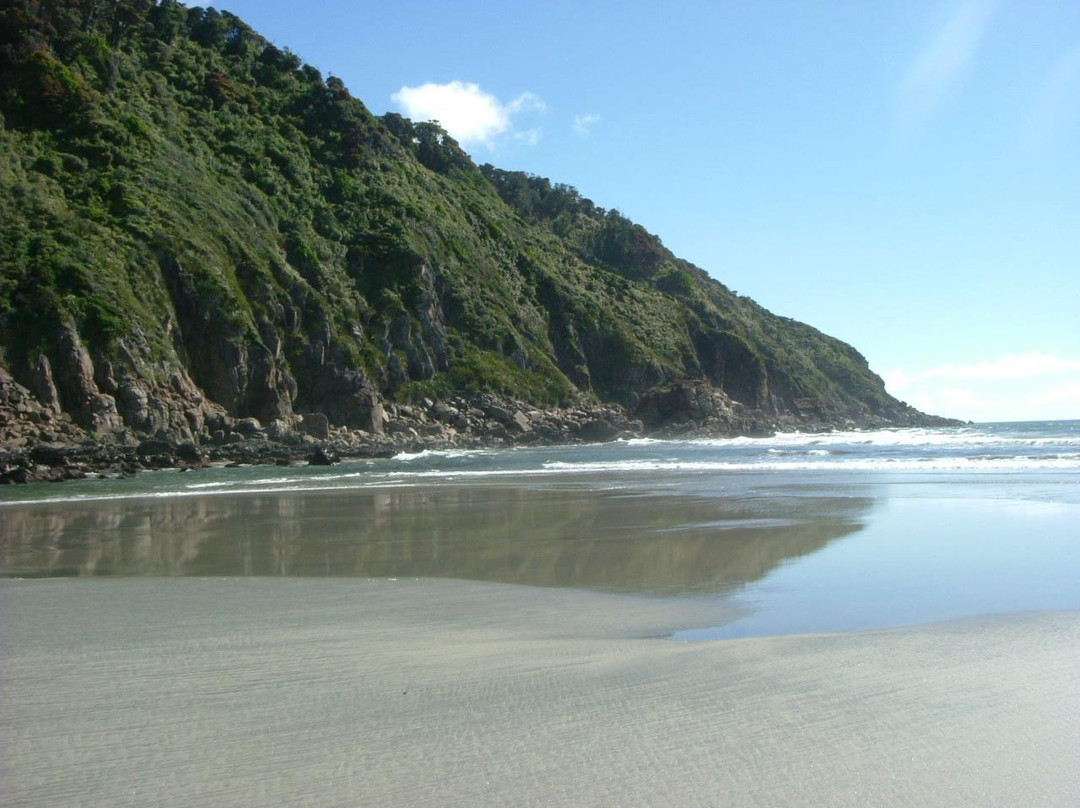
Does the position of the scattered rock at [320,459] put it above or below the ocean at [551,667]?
above

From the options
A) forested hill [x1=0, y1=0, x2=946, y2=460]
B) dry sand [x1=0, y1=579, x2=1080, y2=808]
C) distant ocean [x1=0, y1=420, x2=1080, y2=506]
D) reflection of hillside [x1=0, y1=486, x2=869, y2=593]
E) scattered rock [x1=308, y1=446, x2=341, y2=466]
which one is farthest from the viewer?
forested hill [x1=0, y1=0, x2=946, y2=460]

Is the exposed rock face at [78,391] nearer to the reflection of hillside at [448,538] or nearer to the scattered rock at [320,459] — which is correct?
the scattered rock at [320,459]

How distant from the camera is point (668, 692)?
4.44 m

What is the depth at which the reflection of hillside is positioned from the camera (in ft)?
31.4

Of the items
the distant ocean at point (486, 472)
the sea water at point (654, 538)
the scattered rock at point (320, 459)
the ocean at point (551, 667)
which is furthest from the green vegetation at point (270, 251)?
the ocean at point (551, 667)

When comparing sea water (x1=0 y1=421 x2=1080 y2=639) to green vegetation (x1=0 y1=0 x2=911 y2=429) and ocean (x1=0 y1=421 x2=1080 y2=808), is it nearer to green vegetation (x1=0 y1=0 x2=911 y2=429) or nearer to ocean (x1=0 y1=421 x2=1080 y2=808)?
ocean (x1=0 y1=421 x2=1080 y2=808)

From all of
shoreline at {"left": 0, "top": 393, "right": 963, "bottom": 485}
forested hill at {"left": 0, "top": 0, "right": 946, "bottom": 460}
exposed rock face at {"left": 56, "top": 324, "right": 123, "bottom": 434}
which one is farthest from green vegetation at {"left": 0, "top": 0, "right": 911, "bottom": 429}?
shoreline at {"left": 0, "top": 393, "right": 963, "bottom": 485}

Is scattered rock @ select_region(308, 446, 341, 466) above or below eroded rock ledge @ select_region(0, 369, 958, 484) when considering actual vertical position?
below

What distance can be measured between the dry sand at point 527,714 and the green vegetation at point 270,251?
39922mm

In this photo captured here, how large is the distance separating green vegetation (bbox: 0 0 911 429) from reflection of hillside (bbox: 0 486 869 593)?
95.1ft

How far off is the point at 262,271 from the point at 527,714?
55.5 meters

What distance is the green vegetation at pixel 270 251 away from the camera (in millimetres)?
45938

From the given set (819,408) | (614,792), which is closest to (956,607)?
(614,792)

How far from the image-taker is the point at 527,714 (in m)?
4.09
